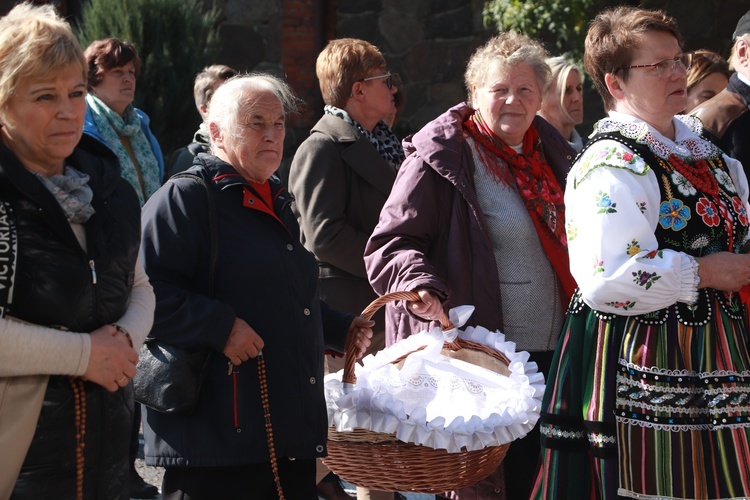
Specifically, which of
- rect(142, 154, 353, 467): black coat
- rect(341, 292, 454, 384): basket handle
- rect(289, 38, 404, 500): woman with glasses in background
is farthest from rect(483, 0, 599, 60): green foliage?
rect(142, 154, 353, 467): black coat

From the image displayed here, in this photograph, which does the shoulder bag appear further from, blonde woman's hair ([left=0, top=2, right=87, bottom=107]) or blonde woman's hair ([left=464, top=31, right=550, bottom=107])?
blonde woman's hair ([left=464, top=31, right=550, bottom=107])

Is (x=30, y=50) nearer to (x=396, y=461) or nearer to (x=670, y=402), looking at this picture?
(x=396, y=461)

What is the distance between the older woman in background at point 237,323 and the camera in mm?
3047

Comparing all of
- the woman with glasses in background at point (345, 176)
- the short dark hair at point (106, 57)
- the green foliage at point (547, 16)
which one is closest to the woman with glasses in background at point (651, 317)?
the woman with glasses in background at point (345, 176)

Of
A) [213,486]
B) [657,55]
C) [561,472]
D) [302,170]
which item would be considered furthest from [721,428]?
[302,170]

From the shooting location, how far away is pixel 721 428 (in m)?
2.85

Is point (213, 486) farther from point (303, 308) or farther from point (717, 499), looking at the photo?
point (717, 499)

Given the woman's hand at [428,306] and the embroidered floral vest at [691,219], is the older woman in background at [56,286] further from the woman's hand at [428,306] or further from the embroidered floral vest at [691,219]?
the embroidered floral vest at [691,219]

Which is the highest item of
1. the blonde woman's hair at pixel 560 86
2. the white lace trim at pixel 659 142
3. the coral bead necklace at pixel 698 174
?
the blonde woman's hair at pixel 560 86

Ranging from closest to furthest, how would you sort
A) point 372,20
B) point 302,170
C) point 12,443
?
point 12,443 → point 302,170 → point 372,20

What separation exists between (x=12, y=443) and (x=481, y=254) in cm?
188

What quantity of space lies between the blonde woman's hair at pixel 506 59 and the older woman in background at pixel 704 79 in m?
1.85

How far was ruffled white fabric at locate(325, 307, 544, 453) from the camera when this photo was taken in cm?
331

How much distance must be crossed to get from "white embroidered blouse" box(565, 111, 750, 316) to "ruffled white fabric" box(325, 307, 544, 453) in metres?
0.60
